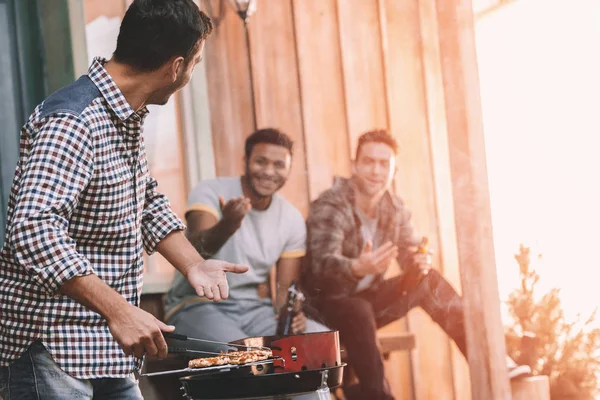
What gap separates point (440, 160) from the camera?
3.42 metres

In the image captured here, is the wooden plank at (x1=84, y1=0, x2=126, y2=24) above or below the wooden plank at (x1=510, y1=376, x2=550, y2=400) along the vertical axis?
above

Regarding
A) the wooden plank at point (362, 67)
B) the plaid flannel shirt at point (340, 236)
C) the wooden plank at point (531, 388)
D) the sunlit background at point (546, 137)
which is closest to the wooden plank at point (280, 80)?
the plaid flannel shirt at point (340, 236)

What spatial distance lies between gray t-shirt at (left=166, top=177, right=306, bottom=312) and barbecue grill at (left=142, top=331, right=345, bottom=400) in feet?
3.55

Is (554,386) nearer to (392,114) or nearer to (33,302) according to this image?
(392,114)

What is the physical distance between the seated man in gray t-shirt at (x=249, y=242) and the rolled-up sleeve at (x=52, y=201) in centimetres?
195

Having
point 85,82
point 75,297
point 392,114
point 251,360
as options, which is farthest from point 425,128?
point 75,297

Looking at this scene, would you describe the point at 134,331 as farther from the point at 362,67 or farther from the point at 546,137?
the point at 362,67

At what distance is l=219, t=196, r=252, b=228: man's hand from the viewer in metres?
3.74

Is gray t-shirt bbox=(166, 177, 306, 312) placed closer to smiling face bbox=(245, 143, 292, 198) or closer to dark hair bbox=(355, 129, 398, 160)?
smiling face bbox=(245, 143, 292, 198)

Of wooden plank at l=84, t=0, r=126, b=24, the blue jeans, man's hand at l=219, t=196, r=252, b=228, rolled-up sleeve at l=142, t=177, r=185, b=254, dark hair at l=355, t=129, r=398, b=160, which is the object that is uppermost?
wooden plank at l=84, t=0, r=126, b=24

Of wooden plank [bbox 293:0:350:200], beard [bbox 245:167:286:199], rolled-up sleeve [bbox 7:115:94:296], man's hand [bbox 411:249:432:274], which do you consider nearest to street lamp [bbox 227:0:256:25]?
wooden plank [bbox 293:0:350:200]

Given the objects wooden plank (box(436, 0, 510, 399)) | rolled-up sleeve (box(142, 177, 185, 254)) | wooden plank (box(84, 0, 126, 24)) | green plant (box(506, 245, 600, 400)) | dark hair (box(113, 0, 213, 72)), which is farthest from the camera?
wooden plank (box(84, 0, 126, 24))

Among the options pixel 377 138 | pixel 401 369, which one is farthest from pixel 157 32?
pixel 401 369

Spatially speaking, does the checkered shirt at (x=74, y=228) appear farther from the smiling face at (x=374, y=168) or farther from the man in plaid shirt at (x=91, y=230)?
the smiling face at (x=374, y=168)
